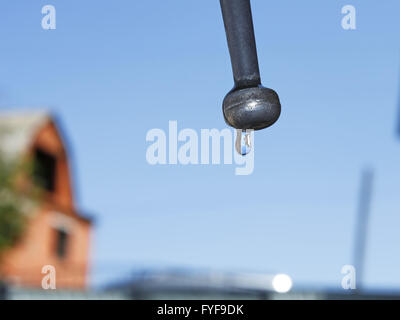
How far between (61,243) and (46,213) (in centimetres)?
169

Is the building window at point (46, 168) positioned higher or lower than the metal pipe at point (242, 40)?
higher

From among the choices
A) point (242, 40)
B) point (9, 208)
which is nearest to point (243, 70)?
point (242, 40)

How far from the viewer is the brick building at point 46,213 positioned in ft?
74.1

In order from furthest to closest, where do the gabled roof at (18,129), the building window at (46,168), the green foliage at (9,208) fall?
1. the building window at (46,168)
2. the gabled roof at (18,129)
3. the green foliage at (9,208)

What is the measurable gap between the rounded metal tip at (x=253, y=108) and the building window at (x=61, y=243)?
24755 mm

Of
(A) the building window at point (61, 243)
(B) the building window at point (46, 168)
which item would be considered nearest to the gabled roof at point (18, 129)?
(B) the building window at point (46, 168)

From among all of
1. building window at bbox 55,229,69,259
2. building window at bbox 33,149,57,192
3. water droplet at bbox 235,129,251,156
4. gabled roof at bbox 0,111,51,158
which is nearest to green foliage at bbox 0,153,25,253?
gabled roof at bbox 0,111,51,158

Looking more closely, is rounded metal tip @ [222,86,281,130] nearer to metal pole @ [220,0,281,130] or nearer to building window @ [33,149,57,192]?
metal pole @ [220,0,281,130]

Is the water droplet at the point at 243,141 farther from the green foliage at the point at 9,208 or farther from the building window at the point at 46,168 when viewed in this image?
the building window at the point at 46,168

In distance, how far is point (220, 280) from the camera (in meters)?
12.1
